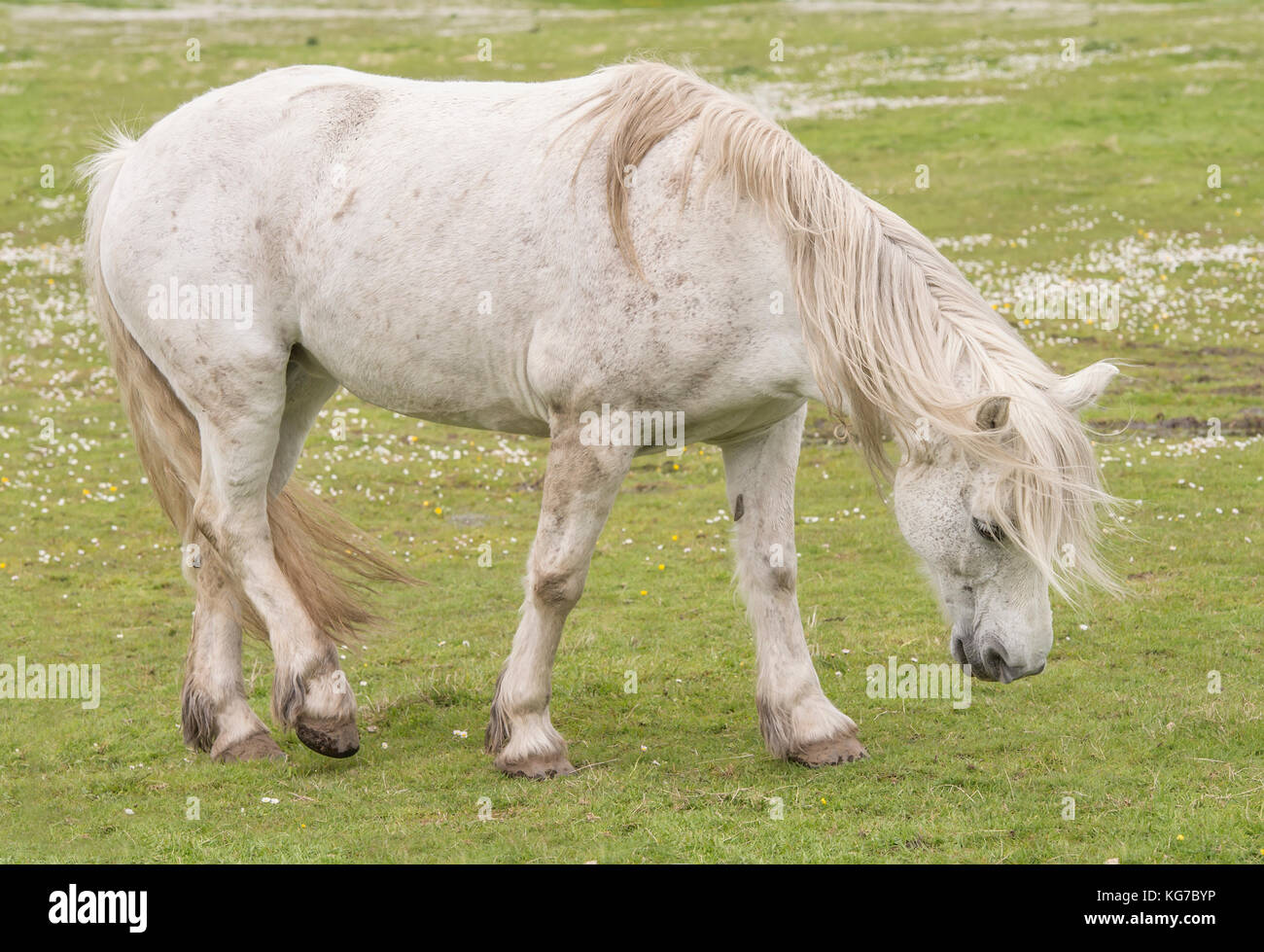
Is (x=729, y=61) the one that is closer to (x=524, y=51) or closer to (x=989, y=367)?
(x=524, y=51)

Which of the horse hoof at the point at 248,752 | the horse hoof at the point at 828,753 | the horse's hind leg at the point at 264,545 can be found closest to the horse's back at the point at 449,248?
the horse's hind leg at the point at 264,545

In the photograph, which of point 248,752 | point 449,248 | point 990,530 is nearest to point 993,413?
point 990,530

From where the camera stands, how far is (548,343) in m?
6.66

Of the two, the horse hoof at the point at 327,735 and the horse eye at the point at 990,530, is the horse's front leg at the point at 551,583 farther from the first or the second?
the horse eye at the point at 990,530

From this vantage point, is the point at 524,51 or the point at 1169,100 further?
the point at 524,51

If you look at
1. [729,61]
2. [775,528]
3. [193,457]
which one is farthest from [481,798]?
[729,61]

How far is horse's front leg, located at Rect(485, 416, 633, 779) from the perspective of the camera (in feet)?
22.0

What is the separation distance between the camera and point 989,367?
20.2 feet

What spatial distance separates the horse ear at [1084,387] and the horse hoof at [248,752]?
14.0ft

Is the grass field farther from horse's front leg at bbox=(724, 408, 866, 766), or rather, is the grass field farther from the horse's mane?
the horse's mane

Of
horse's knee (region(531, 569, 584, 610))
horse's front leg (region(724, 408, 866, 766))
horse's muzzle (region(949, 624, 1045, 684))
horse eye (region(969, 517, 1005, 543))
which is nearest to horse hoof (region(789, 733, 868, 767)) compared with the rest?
horse's front leg (region(724, 408, 866, 766))

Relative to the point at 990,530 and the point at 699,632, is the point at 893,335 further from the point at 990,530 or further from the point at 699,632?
the point at 699,632

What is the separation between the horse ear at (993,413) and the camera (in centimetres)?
590

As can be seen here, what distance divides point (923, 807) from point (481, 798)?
1986 millimetres
